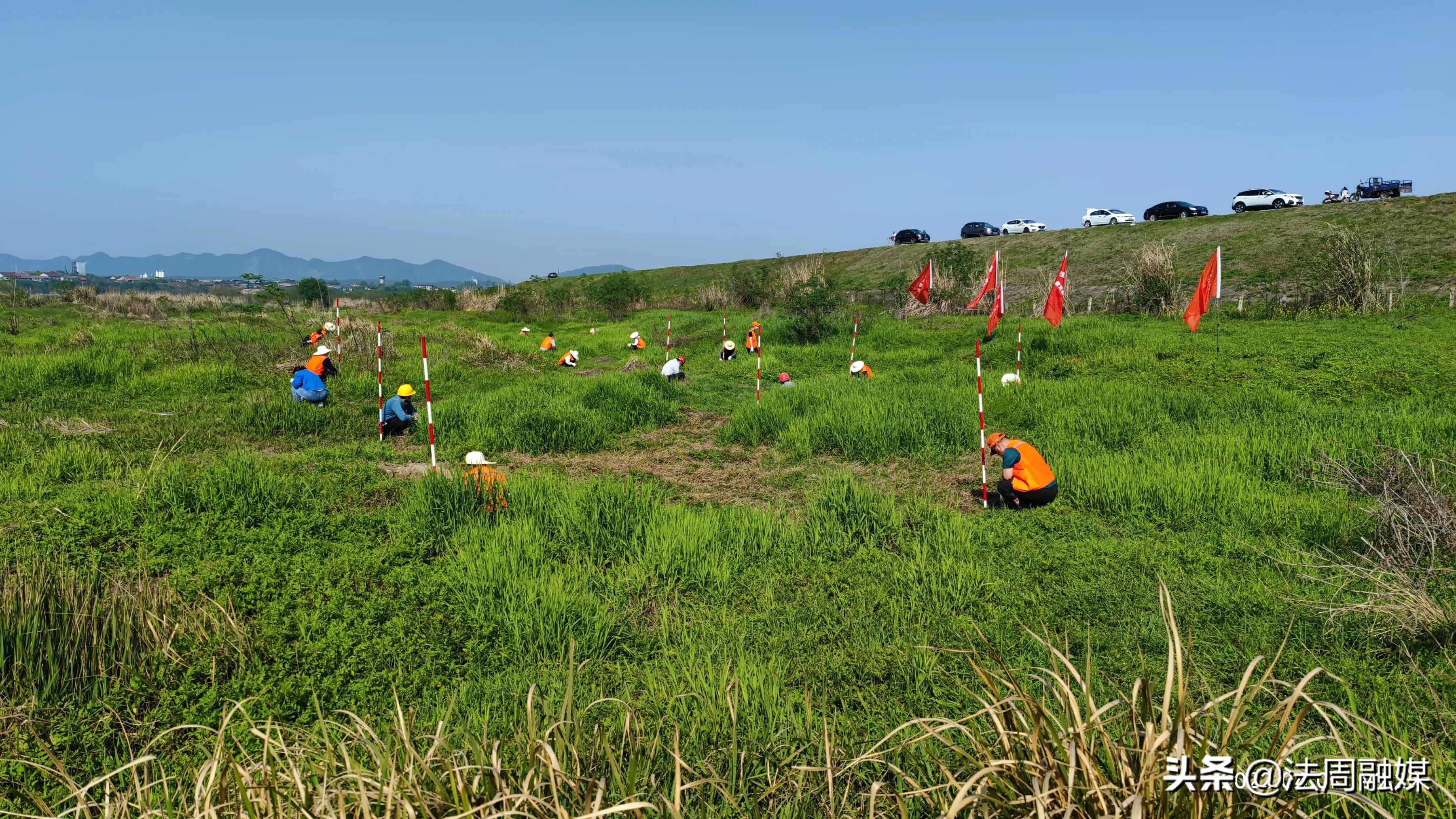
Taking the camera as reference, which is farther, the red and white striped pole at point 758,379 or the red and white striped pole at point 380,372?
the red and white striped pole at point 758,379

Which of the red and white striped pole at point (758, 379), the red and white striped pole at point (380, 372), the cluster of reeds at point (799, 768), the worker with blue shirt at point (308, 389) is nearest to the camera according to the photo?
the cluster of reeds at point (799, 768)

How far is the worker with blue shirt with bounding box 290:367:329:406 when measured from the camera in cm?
1061

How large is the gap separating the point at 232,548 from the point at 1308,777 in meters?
6.09

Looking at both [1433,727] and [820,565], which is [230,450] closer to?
[820,565]

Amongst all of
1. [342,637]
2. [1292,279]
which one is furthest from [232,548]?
[1292,279]

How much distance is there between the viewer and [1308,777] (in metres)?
2.07

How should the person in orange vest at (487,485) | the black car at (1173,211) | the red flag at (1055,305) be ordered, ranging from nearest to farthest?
the person in orange vest at (487,485) → the red flag at (1055,305) → the black car at (1173,211)

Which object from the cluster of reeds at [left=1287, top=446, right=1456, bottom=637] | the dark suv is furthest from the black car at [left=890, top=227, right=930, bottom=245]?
the cluster of reeds at [left=1287, top=446, right=1456, bottom=637]

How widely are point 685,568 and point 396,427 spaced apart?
6163 millimetres

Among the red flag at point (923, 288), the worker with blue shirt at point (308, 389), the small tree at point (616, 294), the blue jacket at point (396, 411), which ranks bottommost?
the blue jacket at point (396, 411)

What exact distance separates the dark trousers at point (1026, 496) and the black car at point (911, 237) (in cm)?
4321

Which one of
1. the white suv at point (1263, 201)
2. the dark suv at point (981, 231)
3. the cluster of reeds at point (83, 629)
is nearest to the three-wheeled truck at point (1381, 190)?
the white suv at point (1263, 201)

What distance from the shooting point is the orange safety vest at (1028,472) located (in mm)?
6434

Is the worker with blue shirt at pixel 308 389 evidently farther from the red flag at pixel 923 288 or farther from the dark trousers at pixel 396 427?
the red flag at pixel 923 288
